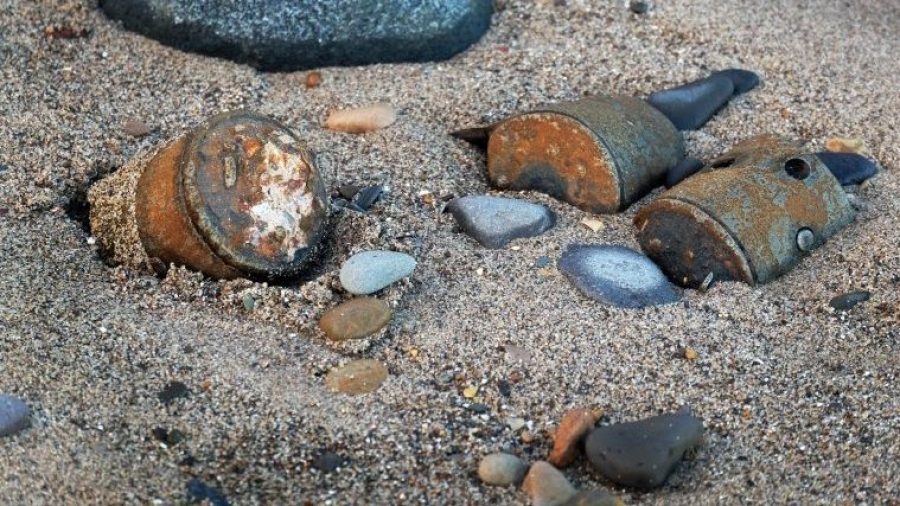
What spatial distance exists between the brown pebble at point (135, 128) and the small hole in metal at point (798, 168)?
74.7 inches

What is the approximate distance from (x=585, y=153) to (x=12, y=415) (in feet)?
5.46

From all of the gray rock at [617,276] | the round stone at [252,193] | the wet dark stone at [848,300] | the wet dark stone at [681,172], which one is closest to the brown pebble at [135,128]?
the round stone at [252,193]

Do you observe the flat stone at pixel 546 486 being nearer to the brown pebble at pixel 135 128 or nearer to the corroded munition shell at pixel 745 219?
the corroded munition shell at pixel 745 219

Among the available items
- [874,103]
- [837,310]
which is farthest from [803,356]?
[874,103]

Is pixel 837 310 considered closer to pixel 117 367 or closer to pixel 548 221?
pixel 548 221

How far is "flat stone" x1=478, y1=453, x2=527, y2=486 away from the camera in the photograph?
237 cm

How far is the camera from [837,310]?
9.52 ft

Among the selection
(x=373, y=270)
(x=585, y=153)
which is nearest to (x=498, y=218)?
(x=585, y=153)

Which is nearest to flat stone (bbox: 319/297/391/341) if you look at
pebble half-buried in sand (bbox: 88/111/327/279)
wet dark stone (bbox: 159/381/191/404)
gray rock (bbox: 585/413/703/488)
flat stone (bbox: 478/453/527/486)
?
pebble half-buried in sand (bbox: 88/111/327/279)

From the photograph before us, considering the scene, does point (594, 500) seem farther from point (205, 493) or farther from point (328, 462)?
point (205, 493)

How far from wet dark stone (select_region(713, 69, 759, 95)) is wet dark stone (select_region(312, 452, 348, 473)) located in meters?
2.07

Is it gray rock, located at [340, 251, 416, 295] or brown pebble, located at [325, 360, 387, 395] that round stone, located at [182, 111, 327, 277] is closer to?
gray rock, located at [340, 251, 416, 295]

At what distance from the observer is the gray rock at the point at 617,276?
2867mm

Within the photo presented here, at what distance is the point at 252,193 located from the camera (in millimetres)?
2783
